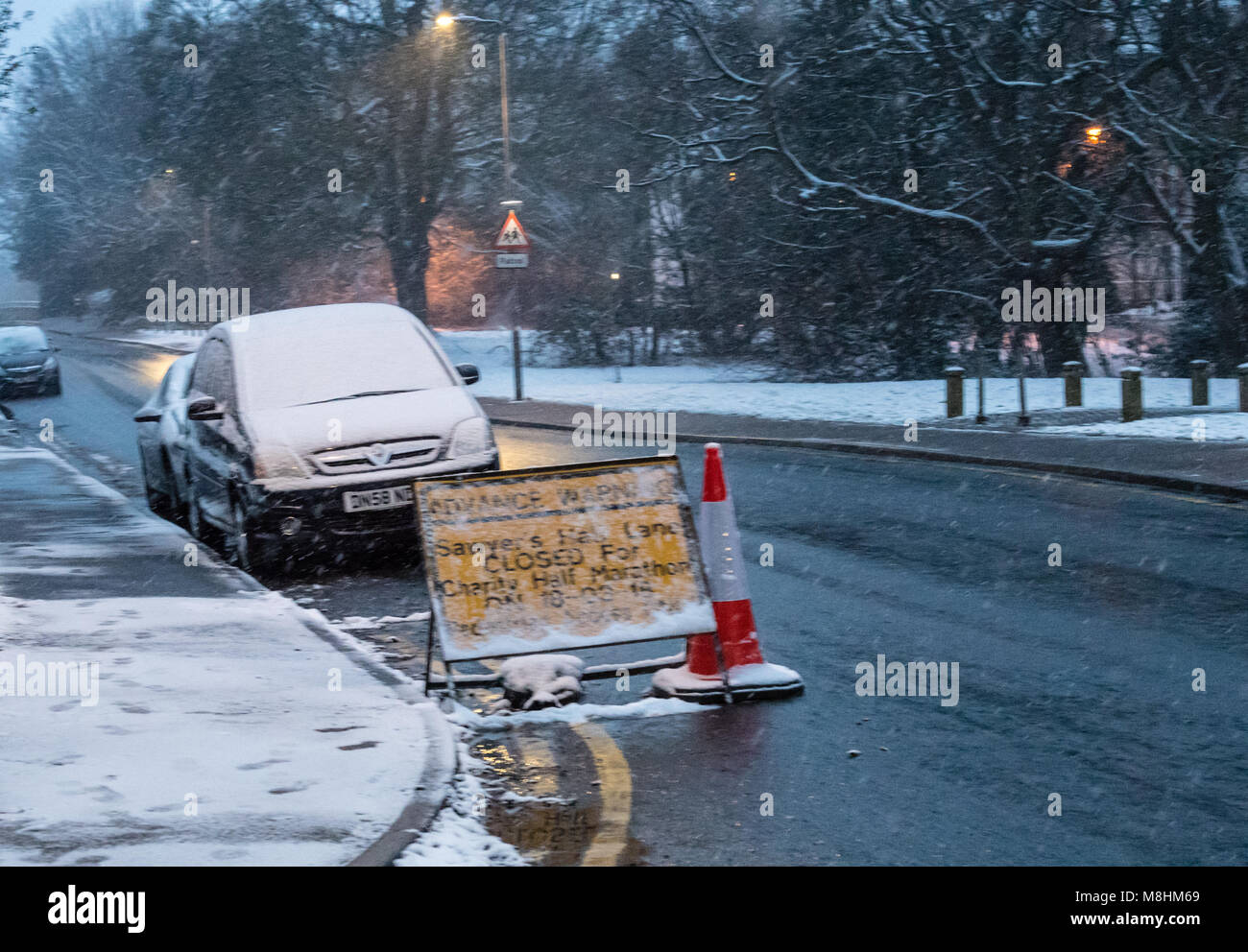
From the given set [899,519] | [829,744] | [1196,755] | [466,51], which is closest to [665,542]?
[829,744]

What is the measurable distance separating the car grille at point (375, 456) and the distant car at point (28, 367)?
76.6 ft

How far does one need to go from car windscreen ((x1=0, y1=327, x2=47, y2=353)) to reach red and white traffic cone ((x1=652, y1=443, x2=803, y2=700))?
27.5 m

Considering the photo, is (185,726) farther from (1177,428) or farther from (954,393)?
(954,393)

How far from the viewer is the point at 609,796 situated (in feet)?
18.1

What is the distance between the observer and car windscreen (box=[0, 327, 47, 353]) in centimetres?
3158

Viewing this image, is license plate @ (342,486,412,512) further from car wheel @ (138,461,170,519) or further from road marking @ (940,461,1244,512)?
road marking @ (940,461,1244,512)

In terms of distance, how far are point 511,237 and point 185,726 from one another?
1973 centimetres

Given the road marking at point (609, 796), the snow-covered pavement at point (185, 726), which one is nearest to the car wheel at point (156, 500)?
the snow-covered pavement at point (185, 726)

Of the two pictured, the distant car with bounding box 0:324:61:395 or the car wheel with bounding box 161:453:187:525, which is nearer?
the car wheel with bounding box 161:453:187:525

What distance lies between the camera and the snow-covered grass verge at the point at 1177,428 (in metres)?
16.5

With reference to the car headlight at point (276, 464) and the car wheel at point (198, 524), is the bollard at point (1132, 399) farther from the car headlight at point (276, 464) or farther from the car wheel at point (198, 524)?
the car headlight at point (276, 464)

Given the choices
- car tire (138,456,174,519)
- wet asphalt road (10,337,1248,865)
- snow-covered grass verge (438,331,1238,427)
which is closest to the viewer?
wet asphalt road (10,337,1248,865)

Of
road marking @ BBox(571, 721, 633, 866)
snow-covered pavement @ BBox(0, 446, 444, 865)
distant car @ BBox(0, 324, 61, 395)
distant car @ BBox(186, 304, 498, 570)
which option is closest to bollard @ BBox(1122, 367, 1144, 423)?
distant car @ BBox(186, 304, 498, 570)
